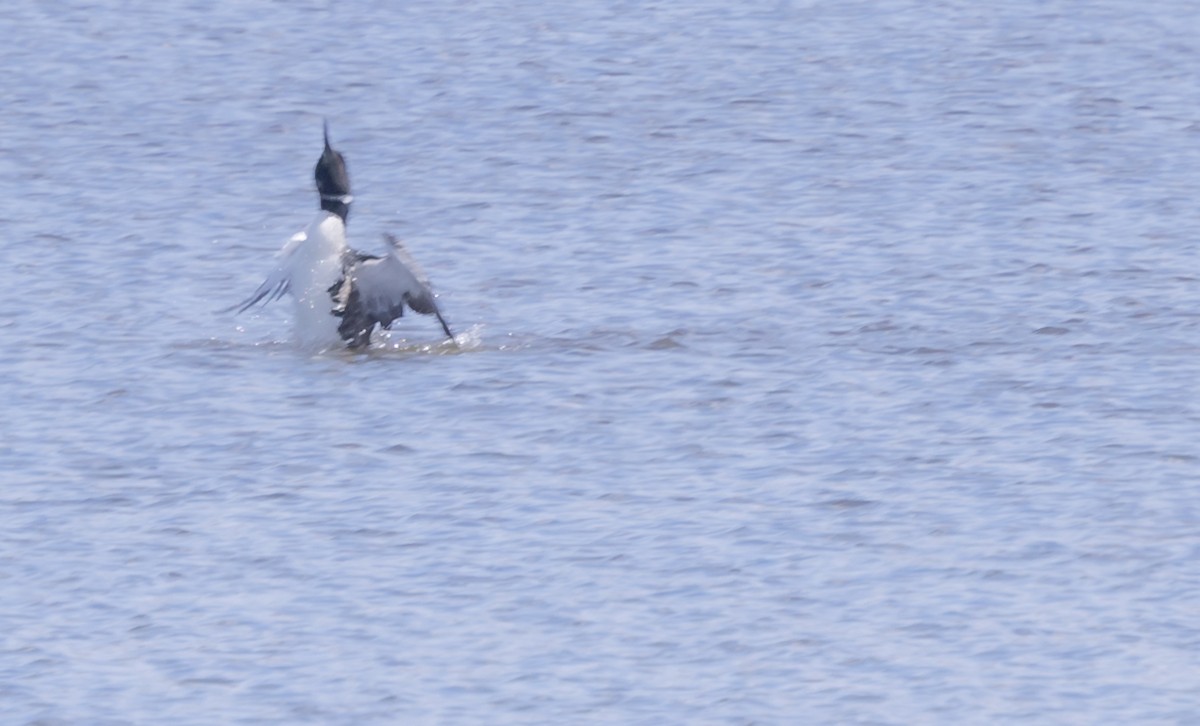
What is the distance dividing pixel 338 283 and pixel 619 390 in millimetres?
1765

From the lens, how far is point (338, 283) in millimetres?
12609

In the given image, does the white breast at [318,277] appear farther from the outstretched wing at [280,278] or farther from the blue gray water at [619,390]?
the blue gray water at [619,390]

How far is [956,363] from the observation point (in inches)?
469

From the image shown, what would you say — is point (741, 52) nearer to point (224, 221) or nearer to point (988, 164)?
point (988, 164)

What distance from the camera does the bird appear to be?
1251cm

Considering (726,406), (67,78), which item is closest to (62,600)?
(726,406)

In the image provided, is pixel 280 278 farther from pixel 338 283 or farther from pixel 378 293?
pixel 378 293

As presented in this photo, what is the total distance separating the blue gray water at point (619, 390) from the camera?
321 inches

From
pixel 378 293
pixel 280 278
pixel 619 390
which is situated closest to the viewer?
pixel 619 390

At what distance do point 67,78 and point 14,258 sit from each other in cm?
612

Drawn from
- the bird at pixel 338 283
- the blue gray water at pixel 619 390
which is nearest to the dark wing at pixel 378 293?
the bird at pixel 338 283

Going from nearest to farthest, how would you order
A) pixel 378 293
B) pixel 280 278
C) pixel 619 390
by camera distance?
pixel 619 390, pixel 378 293, pixel 280 278

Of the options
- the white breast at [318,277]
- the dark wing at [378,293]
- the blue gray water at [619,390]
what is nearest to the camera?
the blue gray water at [619,390]

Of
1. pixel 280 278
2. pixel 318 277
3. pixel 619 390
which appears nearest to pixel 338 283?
pixel 318 277
